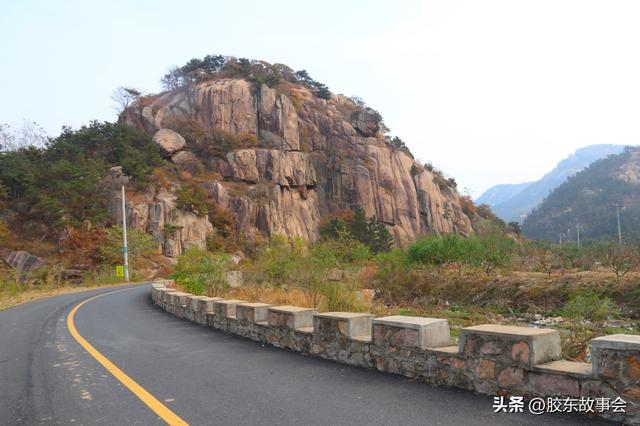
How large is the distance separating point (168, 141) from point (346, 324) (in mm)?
58547

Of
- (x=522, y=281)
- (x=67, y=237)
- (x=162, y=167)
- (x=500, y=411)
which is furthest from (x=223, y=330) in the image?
(x=162, y=167)

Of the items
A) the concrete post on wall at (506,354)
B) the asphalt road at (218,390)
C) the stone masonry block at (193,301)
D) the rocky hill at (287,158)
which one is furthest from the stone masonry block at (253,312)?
the rocky hill at (287,158)

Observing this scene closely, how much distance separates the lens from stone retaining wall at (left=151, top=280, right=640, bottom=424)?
3926mm

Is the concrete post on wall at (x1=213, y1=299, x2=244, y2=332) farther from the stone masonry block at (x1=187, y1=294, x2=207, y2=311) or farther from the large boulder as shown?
the large boulder

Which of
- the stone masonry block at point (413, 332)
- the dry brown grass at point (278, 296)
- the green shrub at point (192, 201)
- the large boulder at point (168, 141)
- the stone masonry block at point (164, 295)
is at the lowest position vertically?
the stone masonry block at point (164, 295)

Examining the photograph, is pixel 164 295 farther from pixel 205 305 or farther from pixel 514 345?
pixel 514 345

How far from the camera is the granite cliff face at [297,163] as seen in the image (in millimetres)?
60625

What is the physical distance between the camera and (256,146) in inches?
2539

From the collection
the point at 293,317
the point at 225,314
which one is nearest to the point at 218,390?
the point at 293,317

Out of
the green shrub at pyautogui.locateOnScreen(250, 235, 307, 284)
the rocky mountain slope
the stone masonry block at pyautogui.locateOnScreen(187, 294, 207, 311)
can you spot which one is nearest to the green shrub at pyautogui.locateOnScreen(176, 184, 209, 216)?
the green shrub at pyautogui.locateOnScreen(250, 235, 307, 284)

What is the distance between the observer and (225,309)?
34.3 feet

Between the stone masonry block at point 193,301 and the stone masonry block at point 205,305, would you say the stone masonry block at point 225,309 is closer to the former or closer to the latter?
the stone masonry block at point 205,305

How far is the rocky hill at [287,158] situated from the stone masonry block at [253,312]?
1738 inches

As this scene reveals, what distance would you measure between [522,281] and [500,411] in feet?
57.4
